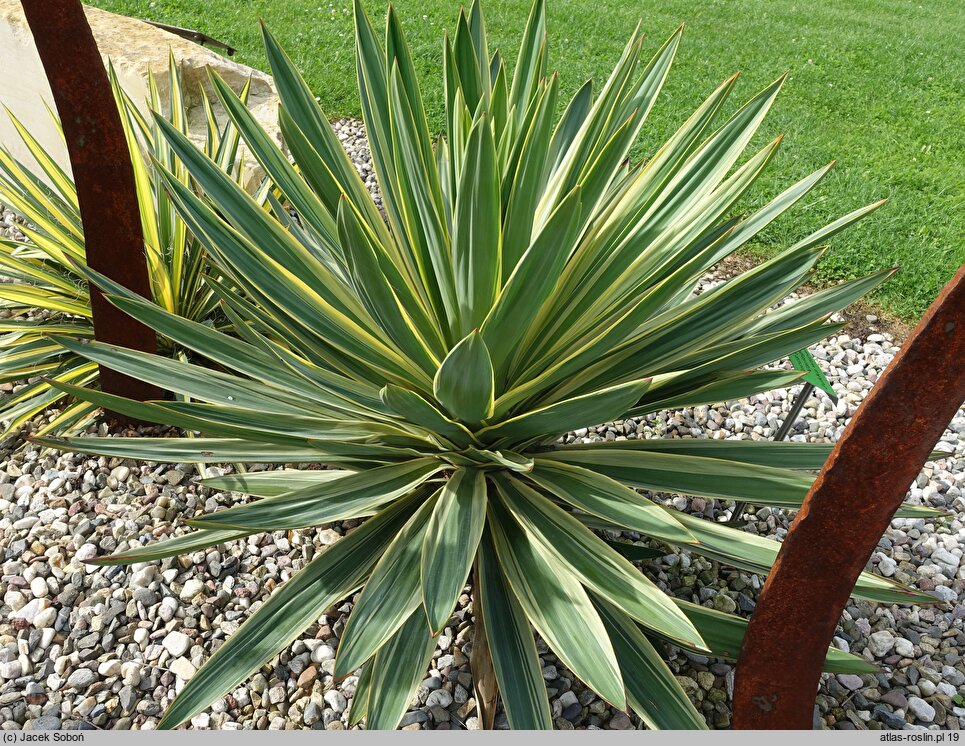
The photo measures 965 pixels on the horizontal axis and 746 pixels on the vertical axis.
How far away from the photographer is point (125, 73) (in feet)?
11.9

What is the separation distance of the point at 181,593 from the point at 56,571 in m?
0.36

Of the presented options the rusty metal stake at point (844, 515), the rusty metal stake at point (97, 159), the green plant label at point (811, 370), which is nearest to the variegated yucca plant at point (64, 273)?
the rusty metal stake at point (97, 159)

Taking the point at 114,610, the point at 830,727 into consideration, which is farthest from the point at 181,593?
the point at 830,727

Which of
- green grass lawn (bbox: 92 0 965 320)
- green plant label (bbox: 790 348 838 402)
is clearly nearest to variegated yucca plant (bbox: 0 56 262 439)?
green plant label (bbox: 790 348 838 402)

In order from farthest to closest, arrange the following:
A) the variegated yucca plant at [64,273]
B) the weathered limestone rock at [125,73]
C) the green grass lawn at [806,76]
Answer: the green grass lawn at [806,76] < the weathered limestone rock at [125,73] < the variegated yucca plant at [64,273]

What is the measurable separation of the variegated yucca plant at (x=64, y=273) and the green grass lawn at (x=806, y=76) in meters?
2.27

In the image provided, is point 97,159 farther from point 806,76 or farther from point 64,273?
point 806,76

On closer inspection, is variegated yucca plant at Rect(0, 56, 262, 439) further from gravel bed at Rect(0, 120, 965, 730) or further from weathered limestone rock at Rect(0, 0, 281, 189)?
weathered limestone rock at Rect(0, 0, 281, 189)

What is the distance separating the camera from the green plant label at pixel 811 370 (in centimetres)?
192

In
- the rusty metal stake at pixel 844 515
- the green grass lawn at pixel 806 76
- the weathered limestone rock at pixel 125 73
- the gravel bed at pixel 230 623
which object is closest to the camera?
the rusty metal stake at pixel 844 515

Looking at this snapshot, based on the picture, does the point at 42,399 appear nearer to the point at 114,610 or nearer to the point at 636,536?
the point at 114,610

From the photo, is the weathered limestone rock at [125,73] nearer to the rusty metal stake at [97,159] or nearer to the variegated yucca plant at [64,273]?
the variegated yucca plant at [64,273]

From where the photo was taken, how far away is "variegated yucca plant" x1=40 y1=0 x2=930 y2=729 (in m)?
1.47

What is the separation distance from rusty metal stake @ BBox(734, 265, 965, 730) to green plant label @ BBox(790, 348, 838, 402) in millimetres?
686
